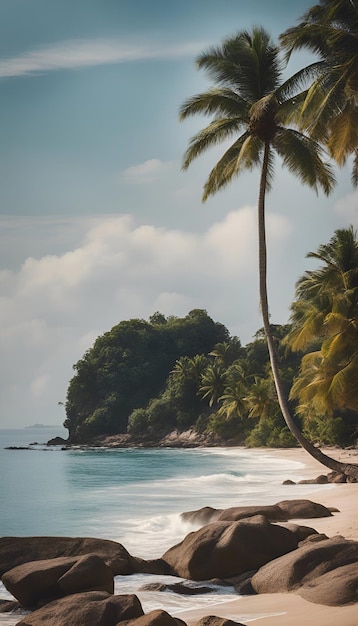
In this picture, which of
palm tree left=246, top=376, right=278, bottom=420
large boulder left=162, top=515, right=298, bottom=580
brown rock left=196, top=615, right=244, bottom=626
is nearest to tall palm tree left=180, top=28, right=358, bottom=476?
large boulder left=162, top=515, right=298, bottom=580

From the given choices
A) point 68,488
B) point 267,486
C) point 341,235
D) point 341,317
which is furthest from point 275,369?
point 68,488

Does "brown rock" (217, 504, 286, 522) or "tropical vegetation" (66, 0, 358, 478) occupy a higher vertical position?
"tropical vegetation" (66, 0, 358, 478)

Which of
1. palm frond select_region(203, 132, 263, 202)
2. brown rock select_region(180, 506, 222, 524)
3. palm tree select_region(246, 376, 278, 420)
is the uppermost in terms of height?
palm frond select_region(203, 132, 263, 202)

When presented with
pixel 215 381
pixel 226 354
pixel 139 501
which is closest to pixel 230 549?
pixel 139 501

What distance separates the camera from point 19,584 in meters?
8.22

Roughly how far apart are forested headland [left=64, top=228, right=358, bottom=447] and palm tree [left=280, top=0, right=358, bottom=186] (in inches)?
292

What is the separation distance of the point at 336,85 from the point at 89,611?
1199cm

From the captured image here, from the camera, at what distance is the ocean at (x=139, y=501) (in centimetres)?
1239

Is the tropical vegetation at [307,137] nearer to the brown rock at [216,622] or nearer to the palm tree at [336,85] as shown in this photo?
the palm tree at [336,85]

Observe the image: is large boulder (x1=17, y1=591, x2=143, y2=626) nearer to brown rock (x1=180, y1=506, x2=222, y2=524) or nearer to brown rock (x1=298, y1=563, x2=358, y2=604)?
brown rock (x1=298, y1=563, x2=358, y2=604)

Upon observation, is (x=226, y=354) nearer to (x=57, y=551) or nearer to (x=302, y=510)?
(x=302, y=510)

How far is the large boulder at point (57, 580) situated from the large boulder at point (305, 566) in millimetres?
1842

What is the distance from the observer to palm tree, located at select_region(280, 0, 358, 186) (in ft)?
49.5

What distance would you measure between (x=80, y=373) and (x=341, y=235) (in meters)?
67.8
